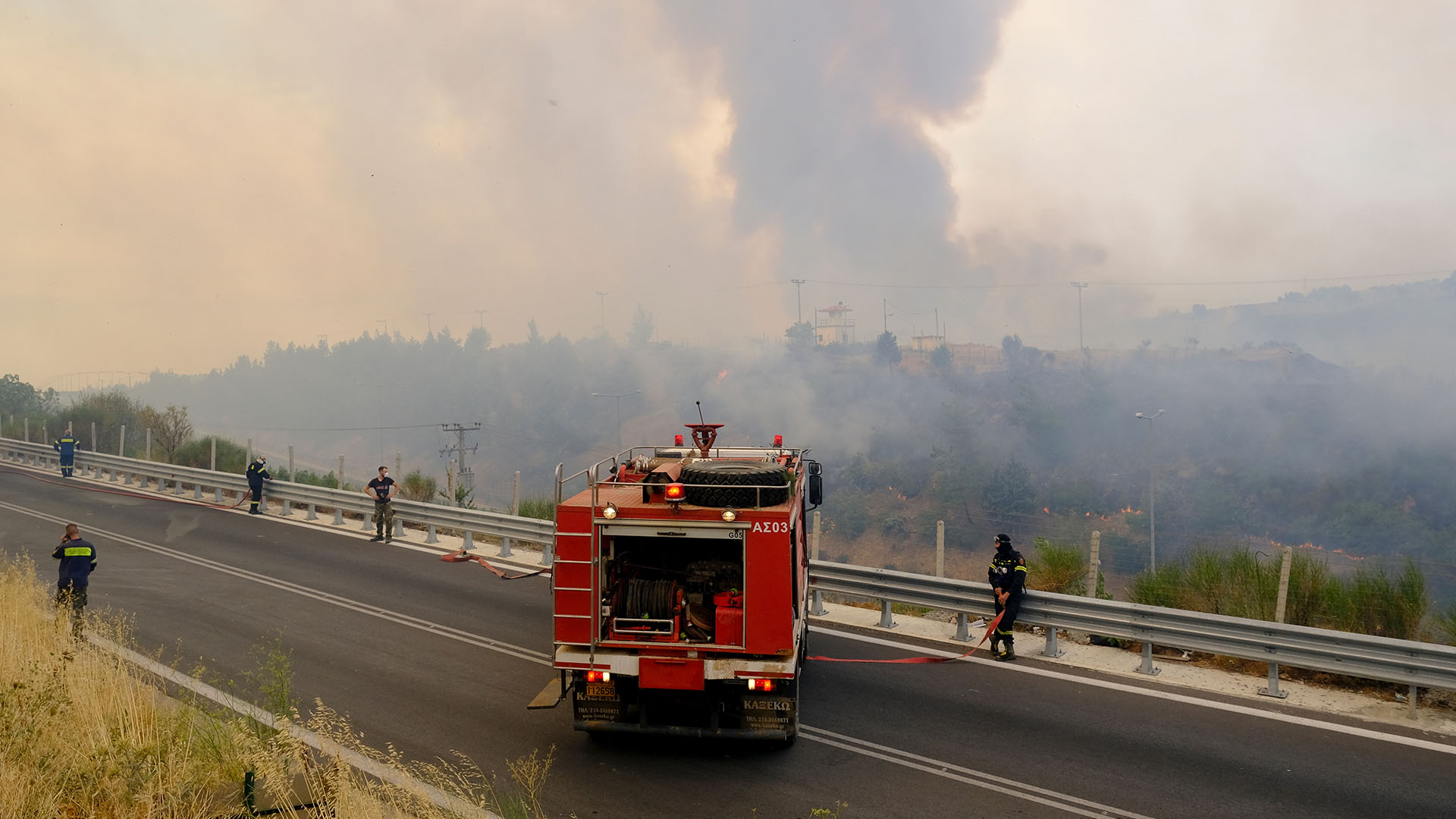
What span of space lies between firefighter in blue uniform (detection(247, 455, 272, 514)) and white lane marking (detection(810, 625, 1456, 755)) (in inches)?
663

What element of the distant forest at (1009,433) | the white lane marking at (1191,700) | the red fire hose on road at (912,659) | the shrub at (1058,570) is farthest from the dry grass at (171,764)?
the distant forest at (1009,433)

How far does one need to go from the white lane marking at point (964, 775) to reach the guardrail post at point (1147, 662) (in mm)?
3696

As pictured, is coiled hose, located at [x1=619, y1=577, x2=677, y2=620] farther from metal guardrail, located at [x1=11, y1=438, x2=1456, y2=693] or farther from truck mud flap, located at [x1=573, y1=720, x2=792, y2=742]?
metal guardrail, located at [x1=11, y1=438, x2=1456, y2=693]

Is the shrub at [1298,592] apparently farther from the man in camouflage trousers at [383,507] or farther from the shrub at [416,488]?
the shrub at [416,488]

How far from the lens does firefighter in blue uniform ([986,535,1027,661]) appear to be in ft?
35.5

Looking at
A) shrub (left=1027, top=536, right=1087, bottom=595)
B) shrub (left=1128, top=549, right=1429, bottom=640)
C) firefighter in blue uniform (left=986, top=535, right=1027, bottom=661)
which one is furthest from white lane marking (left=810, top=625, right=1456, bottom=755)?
shrub (left=1027, top=536, right=1087, bottom=595)

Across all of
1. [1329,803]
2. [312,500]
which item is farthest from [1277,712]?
[312,500]

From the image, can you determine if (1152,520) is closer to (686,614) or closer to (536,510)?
(536,510)

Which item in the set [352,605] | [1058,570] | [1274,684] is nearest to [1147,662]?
[1274,684]

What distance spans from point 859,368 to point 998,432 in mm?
38742

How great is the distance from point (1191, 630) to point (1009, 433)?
408 feet

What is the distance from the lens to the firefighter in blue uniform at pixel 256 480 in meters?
22.3

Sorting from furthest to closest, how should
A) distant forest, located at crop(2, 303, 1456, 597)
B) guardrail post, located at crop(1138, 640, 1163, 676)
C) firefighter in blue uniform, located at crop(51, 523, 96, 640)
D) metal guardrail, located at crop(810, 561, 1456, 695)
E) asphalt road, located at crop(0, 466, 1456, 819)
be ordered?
distant forest, located at crop(2, 303, 1456, 597) < firefighter in blue uniform, located at crop(51, 523, 96, 640) < guardrail post, located at crop(1138, 640, 1163, 676) < metal guardrail, located at crop(810, 561, 1456, 695) < asphalt road, located at crop(0, 466, 1456, 819)

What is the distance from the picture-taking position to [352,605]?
13.6 m
